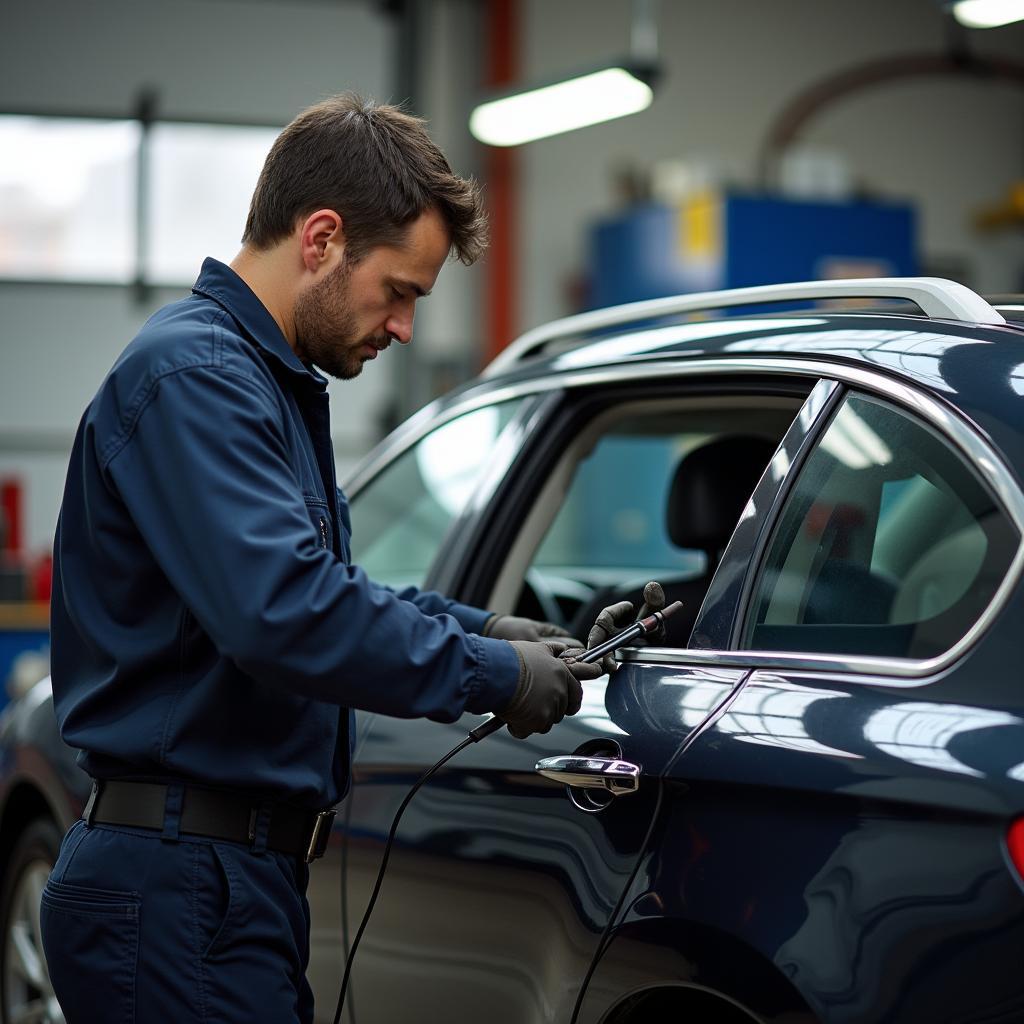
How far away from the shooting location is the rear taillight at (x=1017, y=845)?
1.45 metres

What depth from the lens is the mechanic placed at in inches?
63.6

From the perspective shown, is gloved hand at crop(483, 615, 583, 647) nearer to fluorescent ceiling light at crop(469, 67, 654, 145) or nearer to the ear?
the ear

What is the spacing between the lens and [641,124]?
10219mm

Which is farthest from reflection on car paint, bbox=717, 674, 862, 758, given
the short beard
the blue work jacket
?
the short beard

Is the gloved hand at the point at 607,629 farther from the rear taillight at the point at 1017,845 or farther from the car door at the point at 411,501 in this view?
the rear taillight at the point at 1017,845

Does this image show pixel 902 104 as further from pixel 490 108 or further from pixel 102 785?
pixel 102 785

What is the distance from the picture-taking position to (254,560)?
1.58 metres

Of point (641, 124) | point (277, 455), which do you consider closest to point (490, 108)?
point (641, 124)

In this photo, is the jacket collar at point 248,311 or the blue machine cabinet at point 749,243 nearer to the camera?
the jacket collar at point 248,311

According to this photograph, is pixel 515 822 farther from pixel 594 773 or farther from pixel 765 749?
pixel 765 749

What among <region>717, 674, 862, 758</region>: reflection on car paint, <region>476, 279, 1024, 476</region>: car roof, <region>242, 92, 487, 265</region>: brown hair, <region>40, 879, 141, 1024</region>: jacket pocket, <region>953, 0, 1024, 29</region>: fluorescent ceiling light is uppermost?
<region>953, 0, 1024, 29</region>: fluorescent ceiling light

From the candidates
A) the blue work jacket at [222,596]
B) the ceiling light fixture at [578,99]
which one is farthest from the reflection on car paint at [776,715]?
the ceiling light fixture at [578,99]

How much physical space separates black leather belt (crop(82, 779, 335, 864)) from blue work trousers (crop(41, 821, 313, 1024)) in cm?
1

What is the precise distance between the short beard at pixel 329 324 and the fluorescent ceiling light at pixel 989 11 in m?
3.67
